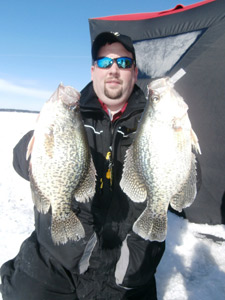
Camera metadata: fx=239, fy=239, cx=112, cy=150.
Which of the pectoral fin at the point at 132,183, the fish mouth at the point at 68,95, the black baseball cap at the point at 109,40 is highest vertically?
the black baseball cap at the point at 109,40

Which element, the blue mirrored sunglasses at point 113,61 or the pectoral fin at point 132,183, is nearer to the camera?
the pectoral fin at point 132,183

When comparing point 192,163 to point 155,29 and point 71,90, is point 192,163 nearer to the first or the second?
point 71,90

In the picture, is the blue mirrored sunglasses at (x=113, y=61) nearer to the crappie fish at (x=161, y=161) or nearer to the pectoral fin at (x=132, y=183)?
the crappie fish at (x=161, y=161)

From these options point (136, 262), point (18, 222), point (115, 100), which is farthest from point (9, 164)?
point (136, 262)

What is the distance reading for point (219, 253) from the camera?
3.47m

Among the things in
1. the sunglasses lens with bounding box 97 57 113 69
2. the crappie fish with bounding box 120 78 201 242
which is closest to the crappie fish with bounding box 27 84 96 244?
the crappie fish with bounding box 120 78 201 242

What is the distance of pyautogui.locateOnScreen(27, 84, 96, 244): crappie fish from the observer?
197cm

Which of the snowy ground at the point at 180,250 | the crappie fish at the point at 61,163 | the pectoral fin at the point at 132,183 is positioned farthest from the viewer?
the snowy ground at the point at 180,250

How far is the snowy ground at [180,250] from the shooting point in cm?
280

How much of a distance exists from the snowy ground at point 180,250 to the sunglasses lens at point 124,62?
2.61m

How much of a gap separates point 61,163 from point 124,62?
1590mm

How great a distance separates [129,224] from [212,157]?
2.27 metres

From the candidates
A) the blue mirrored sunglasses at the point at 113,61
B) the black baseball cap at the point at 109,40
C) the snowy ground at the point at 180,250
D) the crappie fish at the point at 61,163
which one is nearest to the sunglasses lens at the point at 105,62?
the blue mirrored sunglasses at the point at 113,61

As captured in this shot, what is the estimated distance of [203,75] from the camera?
4301mm
